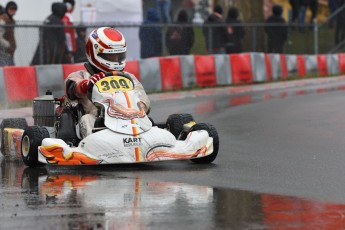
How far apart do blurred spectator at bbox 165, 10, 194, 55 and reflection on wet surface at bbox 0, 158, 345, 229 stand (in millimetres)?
12633

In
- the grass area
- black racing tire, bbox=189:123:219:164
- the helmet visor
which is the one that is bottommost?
the grass area

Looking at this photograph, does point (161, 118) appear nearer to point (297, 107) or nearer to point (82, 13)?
point (297, 107)

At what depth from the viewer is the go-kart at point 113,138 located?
9.43 meters

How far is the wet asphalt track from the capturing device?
6.93 meters

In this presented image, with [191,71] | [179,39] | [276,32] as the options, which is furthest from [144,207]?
[276,32]

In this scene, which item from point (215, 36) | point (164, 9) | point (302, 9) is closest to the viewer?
point (215, 36)

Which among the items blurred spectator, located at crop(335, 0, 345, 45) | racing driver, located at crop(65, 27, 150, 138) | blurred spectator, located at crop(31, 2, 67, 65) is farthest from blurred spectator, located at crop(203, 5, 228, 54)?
racing driver, located at crop(65, 27, 150, 138)

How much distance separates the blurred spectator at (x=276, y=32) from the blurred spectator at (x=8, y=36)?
8.52 meters

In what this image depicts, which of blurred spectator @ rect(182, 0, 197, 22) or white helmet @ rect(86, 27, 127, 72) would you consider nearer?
white helmet @ rect(86, 27, 127, 72)

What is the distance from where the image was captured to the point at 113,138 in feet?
31.0

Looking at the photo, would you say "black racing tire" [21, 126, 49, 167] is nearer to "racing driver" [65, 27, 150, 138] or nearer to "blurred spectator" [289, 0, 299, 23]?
"racing driver" [65, 27, 150, 138]

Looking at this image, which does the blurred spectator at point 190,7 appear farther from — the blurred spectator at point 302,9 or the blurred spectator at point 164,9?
the blurred spectator at point 164,9

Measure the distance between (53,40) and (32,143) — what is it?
9198mm

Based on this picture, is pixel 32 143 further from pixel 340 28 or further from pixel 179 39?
pixel 340 28
